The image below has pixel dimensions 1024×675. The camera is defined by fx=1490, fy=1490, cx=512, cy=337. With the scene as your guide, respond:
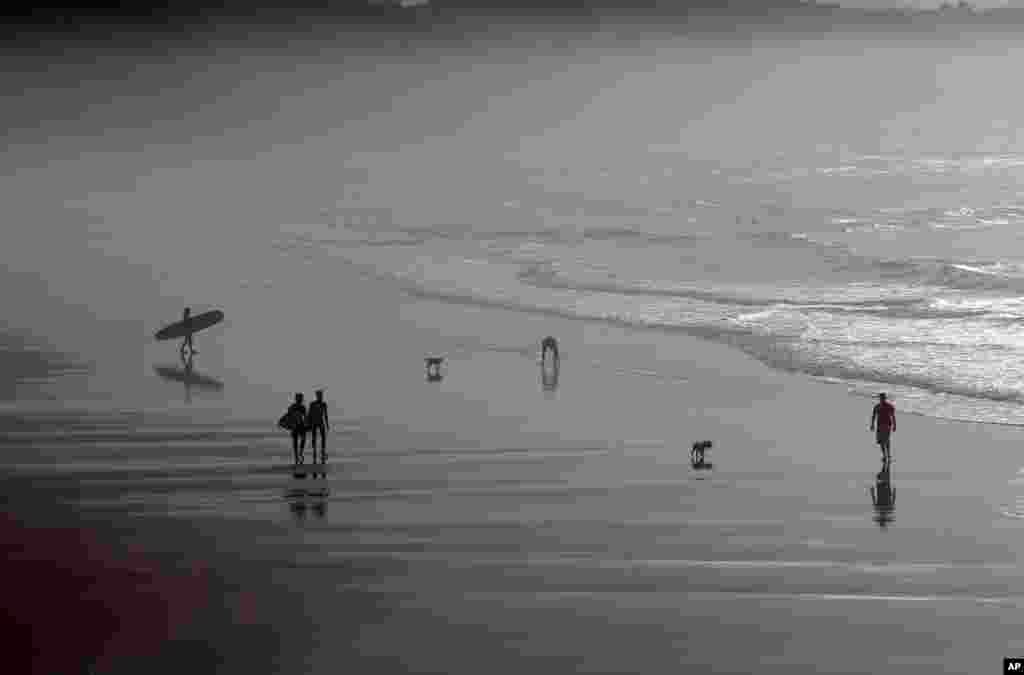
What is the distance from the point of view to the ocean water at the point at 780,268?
1404 inches

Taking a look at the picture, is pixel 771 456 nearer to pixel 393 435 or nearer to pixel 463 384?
pixel 393 435

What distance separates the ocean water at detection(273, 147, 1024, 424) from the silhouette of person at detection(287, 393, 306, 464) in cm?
1230

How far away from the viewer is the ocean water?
35.7 metres

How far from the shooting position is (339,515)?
63.2 ft

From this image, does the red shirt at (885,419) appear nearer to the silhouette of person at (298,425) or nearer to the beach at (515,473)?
the beach at (515,473)

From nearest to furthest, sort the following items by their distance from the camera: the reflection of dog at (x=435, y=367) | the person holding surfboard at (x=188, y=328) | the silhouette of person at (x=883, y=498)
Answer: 1. the silhouette of person at (x=883, y=498)
2. the reflection of dog at (x=435, y=367)
3. the person holding surfboard at (x=188, y=328)

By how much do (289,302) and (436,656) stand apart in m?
35.6

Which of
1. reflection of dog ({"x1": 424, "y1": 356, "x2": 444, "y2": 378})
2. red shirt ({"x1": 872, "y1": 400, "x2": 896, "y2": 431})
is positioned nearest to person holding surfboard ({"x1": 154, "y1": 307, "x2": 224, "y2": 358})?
reflection of dog ({"x1": 424, "y1": 356, "x2": 444, "y2": 378})

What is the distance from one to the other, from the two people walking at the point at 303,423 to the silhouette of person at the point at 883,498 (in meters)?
8.20

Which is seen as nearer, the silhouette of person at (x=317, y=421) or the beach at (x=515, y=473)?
the beach at (x=515, y=473)

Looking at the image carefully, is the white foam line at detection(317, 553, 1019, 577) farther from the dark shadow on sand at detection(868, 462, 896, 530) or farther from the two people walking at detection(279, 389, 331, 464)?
the two people walking at detection(279, 389, 331, 464)

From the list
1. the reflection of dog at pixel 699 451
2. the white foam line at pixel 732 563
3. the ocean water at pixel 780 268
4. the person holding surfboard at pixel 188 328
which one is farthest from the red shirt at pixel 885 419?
the person holding surfboard at pixel 188 328

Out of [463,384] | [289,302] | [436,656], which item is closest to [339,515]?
[436,656]

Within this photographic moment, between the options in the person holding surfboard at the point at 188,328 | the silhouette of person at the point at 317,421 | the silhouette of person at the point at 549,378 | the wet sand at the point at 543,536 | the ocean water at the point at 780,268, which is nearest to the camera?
the wet sand at the point at 543,536
